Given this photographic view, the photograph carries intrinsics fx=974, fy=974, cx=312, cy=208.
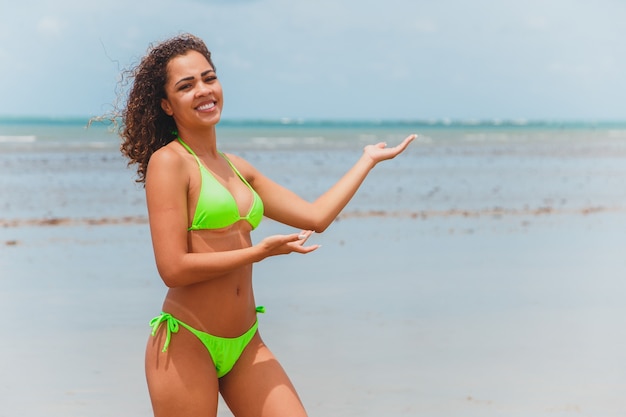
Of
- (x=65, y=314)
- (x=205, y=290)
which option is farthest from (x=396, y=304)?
(x=205, y=290)

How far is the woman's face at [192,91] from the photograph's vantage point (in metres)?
3.77

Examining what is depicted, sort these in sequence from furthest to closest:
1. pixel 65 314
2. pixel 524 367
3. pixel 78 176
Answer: pixel 78 176 < pixel 65 314 < pixel 524 367

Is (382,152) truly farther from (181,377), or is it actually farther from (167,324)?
(181,377)

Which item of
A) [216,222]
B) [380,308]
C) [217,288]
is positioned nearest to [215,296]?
[217,288]

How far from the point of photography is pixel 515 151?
33031mm

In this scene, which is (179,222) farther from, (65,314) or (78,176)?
(78,176)

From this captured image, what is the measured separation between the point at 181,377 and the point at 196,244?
51 cm

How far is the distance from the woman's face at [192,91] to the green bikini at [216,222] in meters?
0.13

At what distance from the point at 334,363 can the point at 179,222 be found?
341 centimetres

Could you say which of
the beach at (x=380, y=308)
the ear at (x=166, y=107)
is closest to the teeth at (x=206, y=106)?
the ear at (x=166, y=107)

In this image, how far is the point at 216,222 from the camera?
12.1ft

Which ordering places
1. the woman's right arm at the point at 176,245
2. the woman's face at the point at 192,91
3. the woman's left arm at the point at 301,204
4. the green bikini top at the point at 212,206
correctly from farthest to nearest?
the woman's left arm at the point at 301,204, the woman's face at the point at 192,91, the green bikini top at the point at 212,206, the woman's right arm at the point at 176,245

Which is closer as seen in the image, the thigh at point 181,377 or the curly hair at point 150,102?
the thigh at point 181,377

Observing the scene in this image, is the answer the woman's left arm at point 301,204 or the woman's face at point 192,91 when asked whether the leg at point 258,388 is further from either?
the woman's face at point 192,91
